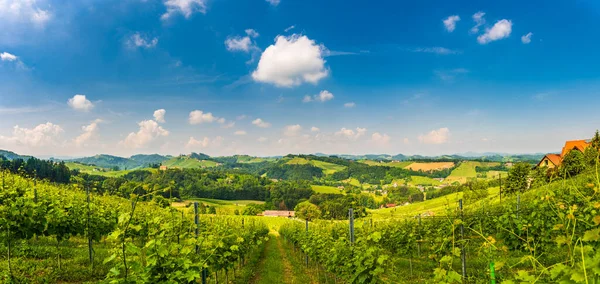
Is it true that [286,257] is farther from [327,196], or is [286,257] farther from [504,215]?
[327,196]

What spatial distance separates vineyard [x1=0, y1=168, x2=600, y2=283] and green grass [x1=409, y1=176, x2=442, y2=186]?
12986 cm

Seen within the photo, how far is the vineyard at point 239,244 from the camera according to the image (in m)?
3.10

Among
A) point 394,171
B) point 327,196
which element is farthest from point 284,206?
point 394,171

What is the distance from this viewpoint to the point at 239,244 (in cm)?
1009

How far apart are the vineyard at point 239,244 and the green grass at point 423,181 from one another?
129857mm

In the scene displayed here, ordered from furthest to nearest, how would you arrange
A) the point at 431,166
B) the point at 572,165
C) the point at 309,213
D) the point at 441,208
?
1. the point at 431,166
2. the point at 441,208
3. the point at 309,213
4. the point at 572,165

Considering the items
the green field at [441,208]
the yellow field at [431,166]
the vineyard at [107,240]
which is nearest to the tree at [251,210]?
the green field at [441,208]

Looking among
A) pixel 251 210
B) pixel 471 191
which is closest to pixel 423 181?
pixel 251 210

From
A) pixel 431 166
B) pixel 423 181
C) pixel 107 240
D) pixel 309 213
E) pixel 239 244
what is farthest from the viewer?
pixel 431 166

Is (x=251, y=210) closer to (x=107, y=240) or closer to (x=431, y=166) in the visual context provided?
(x=107, y=240)

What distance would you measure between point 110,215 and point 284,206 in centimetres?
9322

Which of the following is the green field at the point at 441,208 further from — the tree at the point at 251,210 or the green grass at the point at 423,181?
the green grass at the point at 423,181

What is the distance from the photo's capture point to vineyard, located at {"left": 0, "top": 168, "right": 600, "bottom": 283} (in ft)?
10.2

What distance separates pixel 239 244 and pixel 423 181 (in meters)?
143
